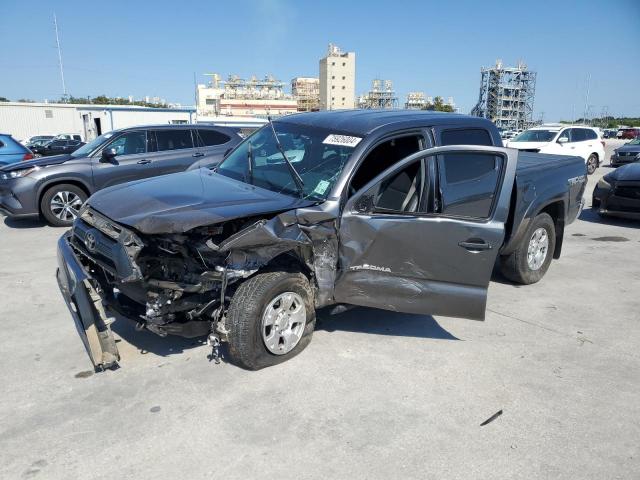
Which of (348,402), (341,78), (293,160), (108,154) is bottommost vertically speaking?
(348,402)

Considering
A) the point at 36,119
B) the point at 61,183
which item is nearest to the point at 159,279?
the point at 61,183

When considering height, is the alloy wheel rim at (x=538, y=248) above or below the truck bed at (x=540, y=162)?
below

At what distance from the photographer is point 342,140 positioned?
156 inches

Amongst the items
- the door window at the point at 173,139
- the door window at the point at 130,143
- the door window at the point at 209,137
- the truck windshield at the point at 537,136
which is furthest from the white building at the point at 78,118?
the door window at the point at 130,143

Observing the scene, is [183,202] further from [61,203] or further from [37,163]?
[37,163]

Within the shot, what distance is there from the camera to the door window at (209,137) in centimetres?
932

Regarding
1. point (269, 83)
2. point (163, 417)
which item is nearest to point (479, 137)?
point (163, 417)

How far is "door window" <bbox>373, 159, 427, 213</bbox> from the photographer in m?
3.88

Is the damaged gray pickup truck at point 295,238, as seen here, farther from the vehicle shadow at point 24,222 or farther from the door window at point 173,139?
the vehicle shadow at point 24,222

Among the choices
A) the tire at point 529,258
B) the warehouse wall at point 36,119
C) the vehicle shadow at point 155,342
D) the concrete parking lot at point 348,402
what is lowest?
the concrete parking lot at point 348,402

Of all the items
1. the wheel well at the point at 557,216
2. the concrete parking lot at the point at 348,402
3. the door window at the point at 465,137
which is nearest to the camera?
the concrete parking lot at the point at 348,402

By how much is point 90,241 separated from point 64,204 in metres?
5.65

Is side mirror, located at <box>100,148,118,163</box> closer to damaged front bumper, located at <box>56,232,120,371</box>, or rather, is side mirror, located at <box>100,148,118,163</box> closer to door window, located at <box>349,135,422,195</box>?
damaged front bumper, located at <box>56,232,120,371</box>

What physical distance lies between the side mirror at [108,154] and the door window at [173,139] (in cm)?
94
